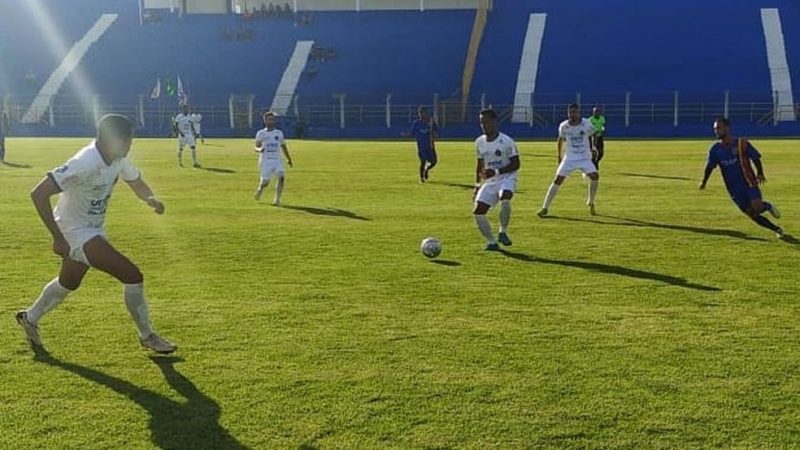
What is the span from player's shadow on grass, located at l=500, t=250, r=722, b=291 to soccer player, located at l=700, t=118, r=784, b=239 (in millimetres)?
3488

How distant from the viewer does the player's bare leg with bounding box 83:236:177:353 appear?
658 centimetres

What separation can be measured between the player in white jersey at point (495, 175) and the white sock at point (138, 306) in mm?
6142

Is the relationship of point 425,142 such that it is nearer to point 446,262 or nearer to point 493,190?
point 493,190

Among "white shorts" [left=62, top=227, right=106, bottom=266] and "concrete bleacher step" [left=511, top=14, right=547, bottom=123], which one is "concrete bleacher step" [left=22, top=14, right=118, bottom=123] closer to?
"concrete bleacher step" [left=511, top=14, right=547, bottom=123]

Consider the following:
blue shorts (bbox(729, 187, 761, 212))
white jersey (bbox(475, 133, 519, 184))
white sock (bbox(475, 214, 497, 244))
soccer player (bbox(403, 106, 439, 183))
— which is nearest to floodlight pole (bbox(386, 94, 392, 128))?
soccer player (bbox(403, 106, 439, 183))

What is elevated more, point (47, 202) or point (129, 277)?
point (47, 202)

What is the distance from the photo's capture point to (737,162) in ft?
42.6

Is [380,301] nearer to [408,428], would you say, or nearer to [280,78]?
[408,428]

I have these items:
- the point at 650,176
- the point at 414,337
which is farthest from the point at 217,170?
the point at 414,337

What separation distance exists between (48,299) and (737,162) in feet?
33.2

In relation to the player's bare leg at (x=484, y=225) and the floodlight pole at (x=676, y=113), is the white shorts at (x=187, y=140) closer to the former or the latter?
the player's bare leg at (x=484, y=225)

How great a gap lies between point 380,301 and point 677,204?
10.1m

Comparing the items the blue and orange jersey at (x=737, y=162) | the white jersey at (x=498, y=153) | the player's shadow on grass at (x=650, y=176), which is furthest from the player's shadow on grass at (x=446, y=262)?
the player's shadow on grass at (x=650, y=176)

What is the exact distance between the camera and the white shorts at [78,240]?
659cm
